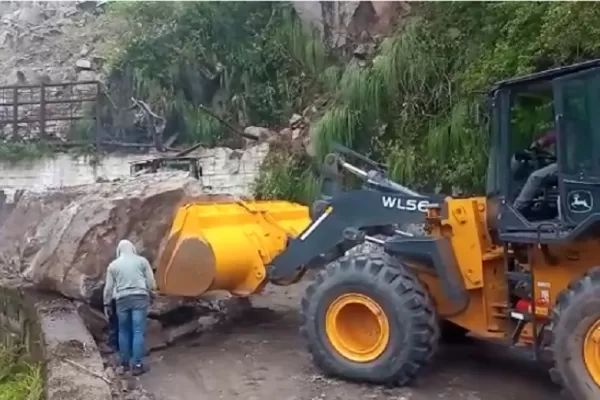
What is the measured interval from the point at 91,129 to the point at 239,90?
3238mm


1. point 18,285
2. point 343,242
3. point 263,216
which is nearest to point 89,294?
point 18,285

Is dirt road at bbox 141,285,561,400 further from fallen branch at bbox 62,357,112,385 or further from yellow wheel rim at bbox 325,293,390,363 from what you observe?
fallen branch at bbox 62,357,112,385

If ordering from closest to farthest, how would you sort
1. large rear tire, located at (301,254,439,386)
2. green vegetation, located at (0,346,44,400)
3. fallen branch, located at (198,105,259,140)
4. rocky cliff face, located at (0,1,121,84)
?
large rear tire, located at (301,254,439,386) → green vegetation, located at (0,346,44,400) → fallen branch, located at (198,105,259,140) → rocky cliff face, located at (0,1,121,84)

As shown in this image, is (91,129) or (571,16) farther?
(91,129)

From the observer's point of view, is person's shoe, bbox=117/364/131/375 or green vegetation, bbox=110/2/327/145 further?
green vegetation, bbox=110/2/327/145

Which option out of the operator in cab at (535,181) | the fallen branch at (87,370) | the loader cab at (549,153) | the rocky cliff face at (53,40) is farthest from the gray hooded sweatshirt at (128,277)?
the rocky cliff face at (53,40)

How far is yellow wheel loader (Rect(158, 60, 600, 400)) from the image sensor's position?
17.3 feet

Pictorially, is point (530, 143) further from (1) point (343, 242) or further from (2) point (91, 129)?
(2) point (91, 129)

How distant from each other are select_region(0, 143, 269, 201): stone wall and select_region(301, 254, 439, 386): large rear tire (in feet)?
27.8

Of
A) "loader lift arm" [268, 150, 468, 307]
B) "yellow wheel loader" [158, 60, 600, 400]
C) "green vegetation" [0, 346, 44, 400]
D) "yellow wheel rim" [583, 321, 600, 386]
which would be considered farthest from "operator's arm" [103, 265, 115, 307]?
"yellow wheel rim" [583, 321, 600, 386]

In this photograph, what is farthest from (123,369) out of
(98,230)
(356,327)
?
(356,327)

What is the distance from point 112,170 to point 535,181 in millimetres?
10788

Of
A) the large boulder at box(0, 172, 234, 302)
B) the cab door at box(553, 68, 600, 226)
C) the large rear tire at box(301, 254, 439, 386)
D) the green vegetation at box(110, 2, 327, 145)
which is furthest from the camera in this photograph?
the green vegetation at box(110, 2, 327, 145)

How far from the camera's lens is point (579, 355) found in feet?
16.7
